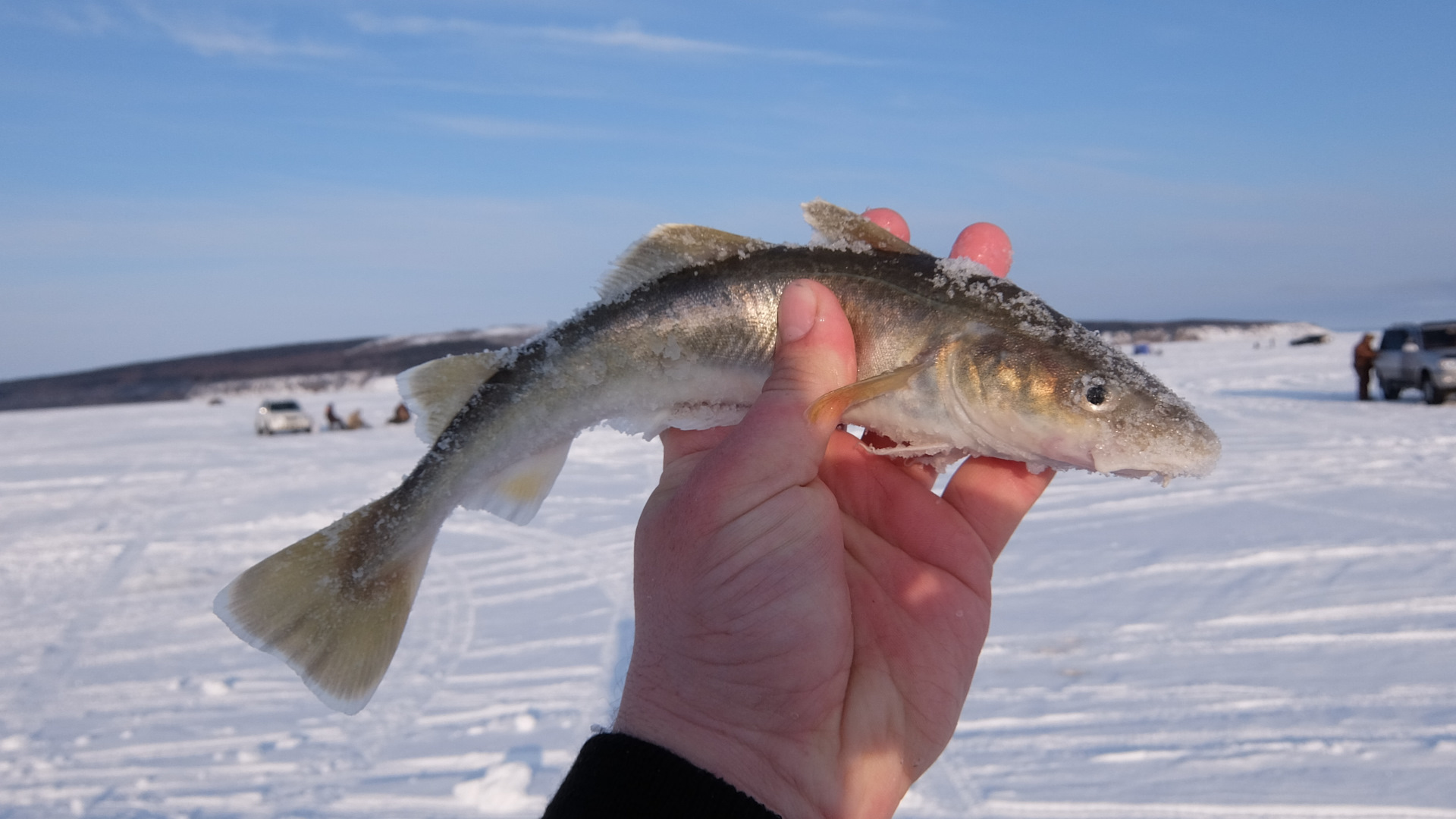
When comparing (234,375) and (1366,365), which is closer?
(1366,365)

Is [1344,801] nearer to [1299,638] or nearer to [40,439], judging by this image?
[1299,638]

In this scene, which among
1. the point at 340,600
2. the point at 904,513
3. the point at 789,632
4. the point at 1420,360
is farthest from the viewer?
the point at 1420,360

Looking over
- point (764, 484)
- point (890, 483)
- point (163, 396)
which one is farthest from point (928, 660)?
point (163, 396)

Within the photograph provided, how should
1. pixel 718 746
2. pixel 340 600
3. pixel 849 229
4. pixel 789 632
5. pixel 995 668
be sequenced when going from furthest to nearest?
pixel 995 668, pixel 849 229, pixel 340 600, pixel 789 632, pixel 718 746

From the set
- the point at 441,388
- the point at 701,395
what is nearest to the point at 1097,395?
the point at 701,395

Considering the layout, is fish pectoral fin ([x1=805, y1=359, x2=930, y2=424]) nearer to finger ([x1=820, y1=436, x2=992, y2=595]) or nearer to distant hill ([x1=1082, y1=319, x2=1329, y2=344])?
finger ([x1=820, y1=436, x2=992, y2=595])

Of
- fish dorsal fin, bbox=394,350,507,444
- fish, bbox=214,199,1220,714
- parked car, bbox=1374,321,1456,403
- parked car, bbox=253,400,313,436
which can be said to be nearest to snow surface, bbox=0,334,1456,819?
fish, bbox=214,199,1220,714

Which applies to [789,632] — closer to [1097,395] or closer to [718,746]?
[718,746]
